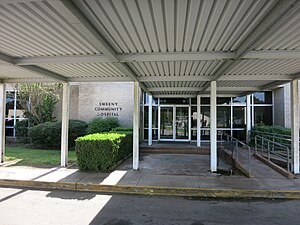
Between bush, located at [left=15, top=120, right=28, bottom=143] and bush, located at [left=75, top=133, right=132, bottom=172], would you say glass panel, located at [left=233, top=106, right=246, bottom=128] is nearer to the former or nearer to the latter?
bush, located at [left=75, top=133, right=132, bottom=172]

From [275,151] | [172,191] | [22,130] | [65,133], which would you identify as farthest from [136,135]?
[22,130]

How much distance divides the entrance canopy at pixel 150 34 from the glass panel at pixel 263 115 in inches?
324

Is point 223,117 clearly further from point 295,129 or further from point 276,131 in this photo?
point 295,129

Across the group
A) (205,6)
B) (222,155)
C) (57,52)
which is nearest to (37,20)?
(57,52)

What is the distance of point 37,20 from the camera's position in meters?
3.96

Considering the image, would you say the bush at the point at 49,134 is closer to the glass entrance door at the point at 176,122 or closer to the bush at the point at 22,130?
the bush at the point at 22,130

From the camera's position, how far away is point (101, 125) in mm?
15258

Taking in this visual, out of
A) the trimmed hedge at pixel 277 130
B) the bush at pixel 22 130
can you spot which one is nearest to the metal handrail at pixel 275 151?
the trimmed hedge at pixel 277 130

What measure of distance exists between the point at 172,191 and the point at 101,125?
995cm

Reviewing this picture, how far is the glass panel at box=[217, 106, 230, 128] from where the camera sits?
15.8m

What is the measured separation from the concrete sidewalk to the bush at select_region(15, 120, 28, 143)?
334 inches

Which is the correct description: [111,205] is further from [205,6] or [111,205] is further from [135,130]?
[205,6]

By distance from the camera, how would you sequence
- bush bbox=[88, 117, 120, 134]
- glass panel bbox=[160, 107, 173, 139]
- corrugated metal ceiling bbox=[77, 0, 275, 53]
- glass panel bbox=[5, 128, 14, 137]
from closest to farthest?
Result: corrugated metal ceiling bbox=[77, 0, 275, 53] < bush bbox=[88, 117, 120, 134] < glass panel bbox=[160, 107, 173, 139] < glass panel bbox=[5, 128, 14, 137]

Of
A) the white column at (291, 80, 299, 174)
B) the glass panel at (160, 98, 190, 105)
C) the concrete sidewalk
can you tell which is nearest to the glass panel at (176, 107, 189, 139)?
the glass panel at (160, 98, 190, 105)
